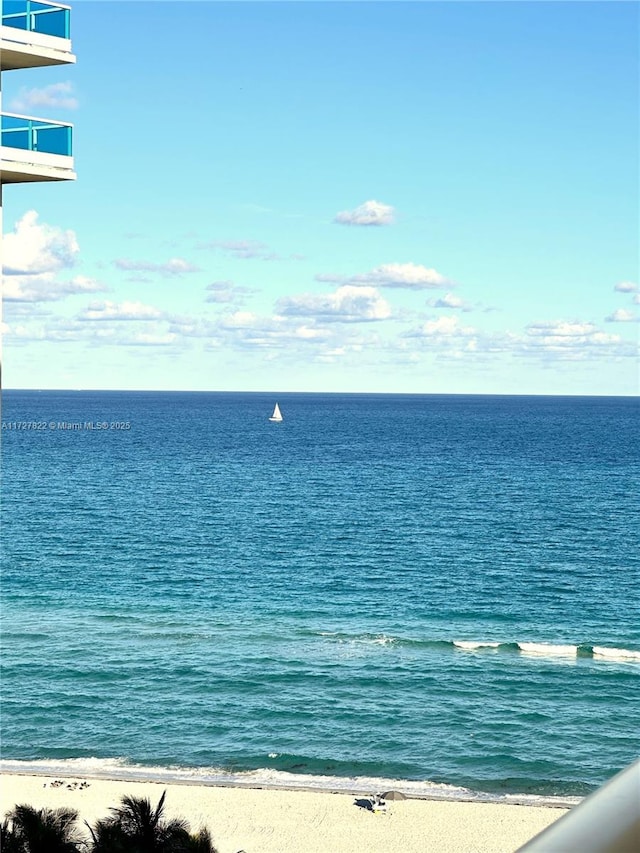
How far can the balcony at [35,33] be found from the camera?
13.4m

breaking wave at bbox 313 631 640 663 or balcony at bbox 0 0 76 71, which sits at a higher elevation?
balcony at bbox 0 0 76 71

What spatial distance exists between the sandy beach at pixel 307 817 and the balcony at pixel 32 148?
21.8 metres

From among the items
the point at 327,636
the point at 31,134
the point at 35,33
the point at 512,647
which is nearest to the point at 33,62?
the point at 35,33

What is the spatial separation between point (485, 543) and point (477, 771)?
43345mm

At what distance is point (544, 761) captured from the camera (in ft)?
118

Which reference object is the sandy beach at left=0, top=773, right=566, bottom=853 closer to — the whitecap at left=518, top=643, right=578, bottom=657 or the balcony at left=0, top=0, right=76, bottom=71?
the whitecap at left=518, top=643, right=578, bottom=657

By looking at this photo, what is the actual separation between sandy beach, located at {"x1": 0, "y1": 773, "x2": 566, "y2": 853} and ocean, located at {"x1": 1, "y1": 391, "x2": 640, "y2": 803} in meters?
1.39

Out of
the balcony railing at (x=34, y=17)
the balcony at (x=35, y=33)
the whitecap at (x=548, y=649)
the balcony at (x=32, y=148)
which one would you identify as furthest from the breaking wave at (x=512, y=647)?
the balcony railing at (x=34, y=17)

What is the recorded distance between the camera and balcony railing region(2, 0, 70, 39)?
1349 cm

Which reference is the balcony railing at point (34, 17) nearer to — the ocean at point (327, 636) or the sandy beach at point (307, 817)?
the sandy beach at point (307, 817)

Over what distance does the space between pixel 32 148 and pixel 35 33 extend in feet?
4.96

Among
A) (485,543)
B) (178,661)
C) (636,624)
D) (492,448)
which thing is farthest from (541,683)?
(492,448)

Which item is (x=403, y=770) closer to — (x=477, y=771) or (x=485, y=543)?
(x=477, y=771)

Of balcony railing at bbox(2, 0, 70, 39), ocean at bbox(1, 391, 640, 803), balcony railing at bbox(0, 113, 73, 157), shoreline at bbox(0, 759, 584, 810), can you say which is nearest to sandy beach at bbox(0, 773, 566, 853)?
shoreline at bbox(0, 759, 584, 810)
